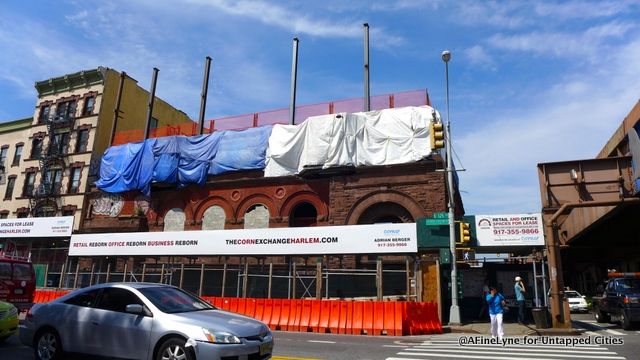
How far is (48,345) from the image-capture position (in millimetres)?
8000

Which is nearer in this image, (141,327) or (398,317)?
(141,327)

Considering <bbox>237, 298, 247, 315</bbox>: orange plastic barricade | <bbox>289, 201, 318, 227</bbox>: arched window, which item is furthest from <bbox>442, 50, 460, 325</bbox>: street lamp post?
<bbox>289, 201, 318, 227</bbox>: arched window

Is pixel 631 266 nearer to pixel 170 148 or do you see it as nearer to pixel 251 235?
pixel 251 235

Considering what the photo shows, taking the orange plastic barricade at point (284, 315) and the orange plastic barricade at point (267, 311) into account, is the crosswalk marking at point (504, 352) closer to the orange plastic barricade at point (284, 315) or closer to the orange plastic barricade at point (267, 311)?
the orange plastic barricade at point (284, 315)

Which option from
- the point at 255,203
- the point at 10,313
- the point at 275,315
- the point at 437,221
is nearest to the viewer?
the point at 10,313

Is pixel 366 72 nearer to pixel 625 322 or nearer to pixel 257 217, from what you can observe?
pixel 257 217

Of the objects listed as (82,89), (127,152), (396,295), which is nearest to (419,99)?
(396,295)

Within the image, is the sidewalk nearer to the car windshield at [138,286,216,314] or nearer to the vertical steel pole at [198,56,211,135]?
the car windshield at [138,286,216,314]

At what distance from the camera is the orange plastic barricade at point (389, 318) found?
48.6 ft

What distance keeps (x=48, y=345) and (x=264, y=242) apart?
14.7 metres

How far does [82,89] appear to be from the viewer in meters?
41.2

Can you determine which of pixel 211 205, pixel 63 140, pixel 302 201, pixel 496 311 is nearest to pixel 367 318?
pixel 496 311

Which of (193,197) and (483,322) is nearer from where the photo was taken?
(483,322)

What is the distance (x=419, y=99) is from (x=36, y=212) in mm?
33699
